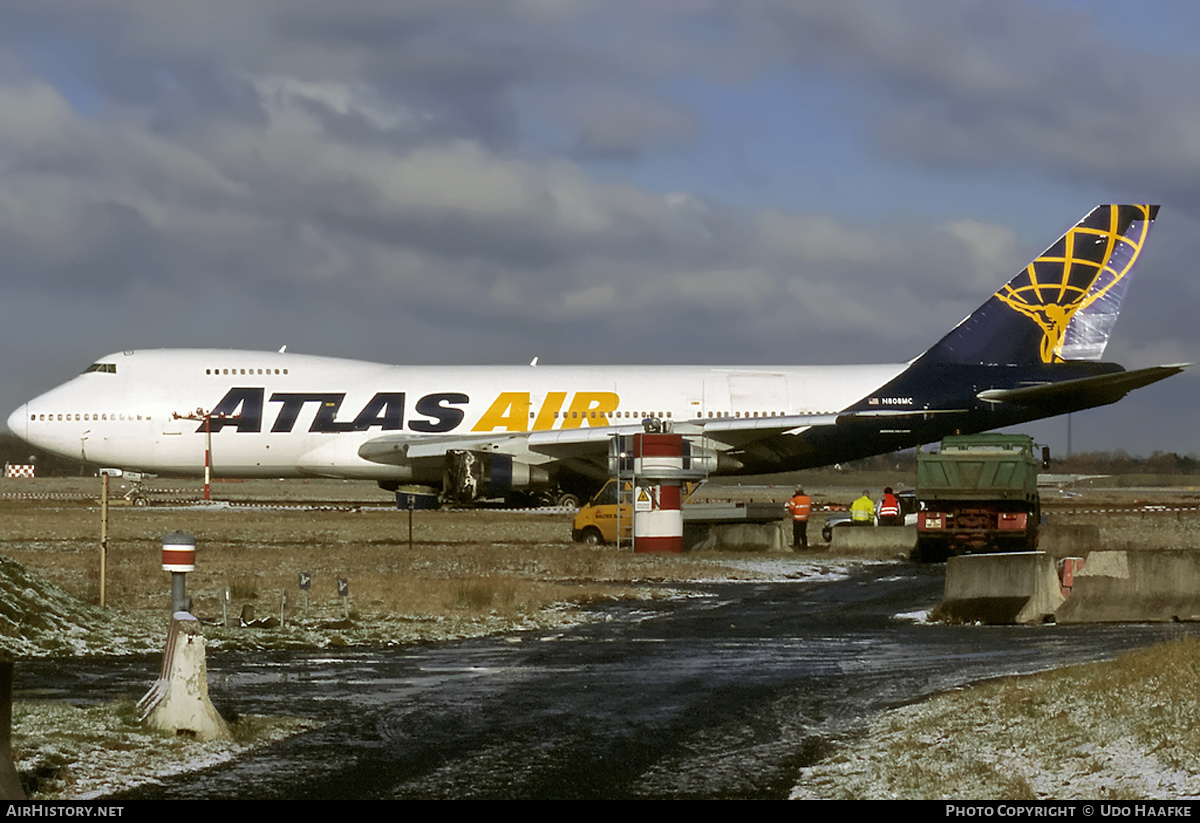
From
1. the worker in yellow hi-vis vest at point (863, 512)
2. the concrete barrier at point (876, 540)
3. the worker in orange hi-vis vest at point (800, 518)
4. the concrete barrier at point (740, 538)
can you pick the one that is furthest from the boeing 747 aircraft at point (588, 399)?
the concrete barrier at point (876, 540)

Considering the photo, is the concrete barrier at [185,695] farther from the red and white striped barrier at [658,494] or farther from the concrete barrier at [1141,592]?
the red and white striped barrier at [658,494]

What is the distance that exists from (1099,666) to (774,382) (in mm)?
37424

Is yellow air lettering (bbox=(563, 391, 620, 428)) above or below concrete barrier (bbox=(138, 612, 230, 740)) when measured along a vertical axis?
above

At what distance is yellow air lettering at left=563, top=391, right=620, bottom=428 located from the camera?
157 feet

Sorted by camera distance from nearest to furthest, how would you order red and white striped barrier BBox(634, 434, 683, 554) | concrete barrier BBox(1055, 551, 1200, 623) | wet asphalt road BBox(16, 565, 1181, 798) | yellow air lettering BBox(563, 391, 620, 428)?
wet asphalt road BBox(16, 565, 1181, 798)
concrete barrier BBox(1055, 551, 1200, 623)
red and white striped barrier BBox(634, 434, 683, 554)
yellow air lettering BBox(563, 391, 620, 428)

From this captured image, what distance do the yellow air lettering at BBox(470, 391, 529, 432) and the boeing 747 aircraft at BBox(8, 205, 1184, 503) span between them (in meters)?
0.06

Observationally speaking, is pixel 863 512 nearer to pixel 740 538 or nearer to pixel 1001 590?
pixel 740 538

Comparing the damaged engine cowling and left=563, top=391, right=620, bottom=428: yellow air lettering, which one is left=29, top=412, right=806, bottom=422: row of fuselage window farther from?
the damaged engine cowling

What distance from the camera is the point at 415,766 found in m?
9.31

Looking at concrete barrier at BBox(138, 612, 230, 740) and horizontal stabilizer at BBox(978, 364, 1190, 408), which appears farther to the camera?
horizontal stabilizer at BBox(978, 364, 1190, 408)

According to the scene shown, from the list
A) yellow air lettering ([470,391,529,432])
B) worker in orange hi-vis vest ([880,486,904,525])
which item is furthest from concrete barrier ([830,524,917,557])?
yellow air lettering ([470,391,529,432])

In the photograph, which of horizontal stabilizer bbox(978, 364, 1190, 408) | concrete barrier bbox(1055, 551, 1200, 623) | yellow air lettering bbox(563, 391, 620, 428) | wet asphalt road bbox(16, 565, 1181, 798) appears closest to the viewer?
wet asphalt road bbox(16, 565, 1181, 798)

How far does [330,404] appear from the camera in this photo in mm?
47281
